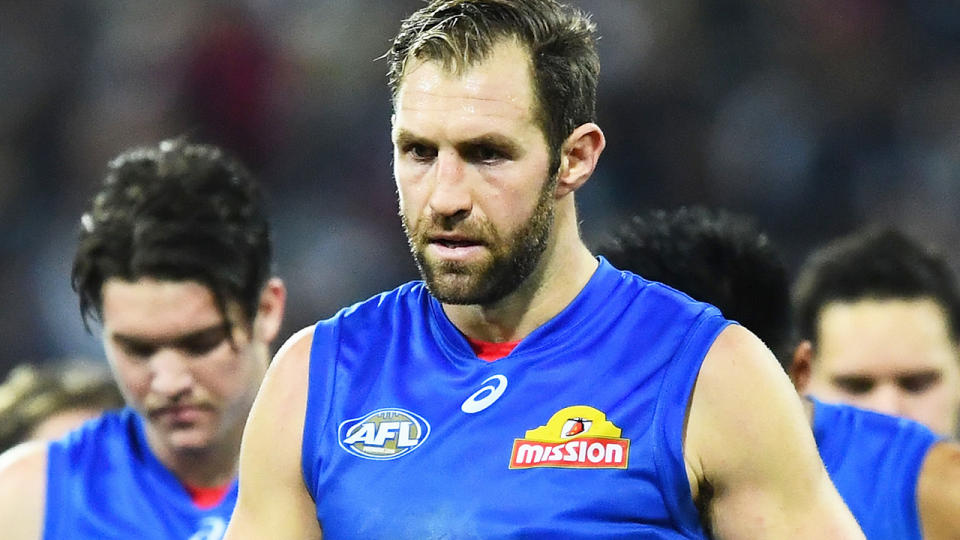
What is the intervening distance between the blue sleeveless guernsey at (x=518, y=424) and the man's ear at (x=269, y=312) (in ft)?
4.80

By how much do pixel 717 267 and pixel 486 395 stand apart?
1.14 m

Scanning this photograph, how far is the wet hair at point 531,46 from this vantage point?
287 centimetres

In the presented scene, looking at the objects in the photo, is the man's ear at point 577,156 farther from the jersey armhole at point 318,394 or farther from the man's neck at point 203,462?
the man's neck at point 203,462

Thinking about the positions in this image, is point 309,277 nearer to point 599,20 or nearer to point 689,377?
point 599,20

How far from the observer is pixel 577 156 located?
297 centimetres

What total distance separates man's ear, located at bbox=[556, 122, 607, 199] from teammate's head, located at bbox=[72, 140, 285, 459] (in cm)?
168

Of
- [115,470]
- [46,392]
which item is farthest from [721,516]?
[46,392]

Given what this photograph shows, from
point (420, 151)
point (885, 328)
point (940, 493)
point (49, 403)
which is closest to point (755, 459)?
point (420, 151)

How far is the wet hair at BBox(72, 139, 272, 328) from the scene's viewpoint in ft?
14.5

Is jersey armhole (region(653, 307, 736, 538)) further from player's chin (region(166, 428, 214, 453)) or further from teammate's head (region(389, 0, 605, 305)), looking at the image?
player's chin (region(166, 428, 214, 453))

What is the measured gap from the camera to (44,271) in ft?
30.2

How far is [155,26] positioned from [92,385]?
14.4ft

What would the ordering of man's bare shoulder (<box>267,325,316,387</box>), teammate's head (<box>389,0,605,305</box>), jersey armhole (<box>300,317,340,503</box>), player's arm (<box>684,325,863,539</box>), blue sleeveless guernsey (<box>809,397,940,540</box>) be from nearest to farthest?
player's arm (<box>684,325,863,539</box>) < teammate's head (<box>389,0,605,305</box>) < jersey armhole (<box>300,317,340,503</box>) < man's bare shoulder (<box>267,325,316,387</box>) < blue sleeveless guernsey (<box>809,397,940,540</box>)

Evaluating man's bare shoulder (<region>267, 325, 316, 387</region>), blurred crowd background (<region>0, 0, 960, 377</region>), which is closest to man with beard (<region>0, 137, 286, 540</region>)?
man's bare shoulder (<region>267, 325, 316, 387</region>)
